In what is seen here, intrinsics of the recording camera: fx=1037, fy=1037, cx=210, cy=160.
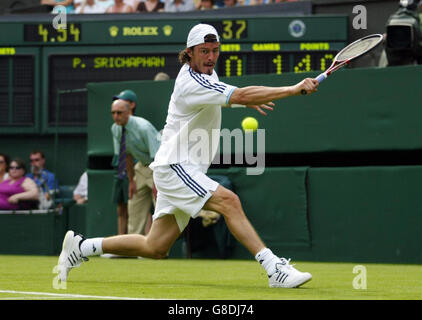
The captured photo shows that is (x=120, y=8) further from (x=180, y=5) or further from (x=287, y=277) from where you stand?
(x=287, y=277)

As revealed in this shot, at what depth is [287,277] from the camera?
21.7 ft

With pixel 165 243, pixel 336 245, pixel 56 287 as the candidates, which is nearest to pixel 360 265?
pixel 336 245

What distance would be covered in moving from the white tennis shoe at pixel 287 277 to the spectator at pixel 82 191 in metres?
7.58

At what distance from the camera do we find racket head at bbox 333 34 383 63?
23.2 ft

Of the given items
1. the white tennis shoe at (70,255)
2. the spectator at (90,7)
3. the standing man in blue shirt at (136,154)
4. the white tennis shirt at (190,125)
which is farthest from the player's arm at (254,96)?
the spectator at (90,7)

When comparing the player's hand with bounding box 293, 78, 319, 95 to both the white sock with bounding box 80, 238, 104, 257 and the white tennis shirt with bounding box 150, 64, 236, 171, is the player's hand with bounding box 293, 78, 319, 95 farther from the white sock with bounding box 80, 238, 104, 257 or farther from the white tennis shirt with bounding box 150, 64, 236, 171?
the white sock with bounding box 80, 238, 104, 257

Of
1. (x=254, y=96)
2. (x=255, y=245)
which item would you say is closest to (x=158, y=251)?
(x=255, y=245)

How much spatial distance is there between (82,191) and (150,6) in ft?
11.0

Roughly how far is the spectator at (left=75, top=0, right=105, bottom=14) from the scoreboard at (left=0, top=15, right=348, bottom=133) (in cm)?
154

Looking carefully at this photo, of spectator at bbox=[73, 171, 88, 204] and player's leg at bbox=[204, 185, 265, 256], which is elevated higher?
player's leg at bbox=[204, 185, 265, 256]

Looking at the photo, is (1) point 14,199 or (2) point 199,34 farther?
(1) point 14,199

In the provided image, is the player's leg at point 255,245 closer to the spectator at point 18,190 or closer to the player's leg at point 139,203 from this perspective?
the player's leg at point 139,203

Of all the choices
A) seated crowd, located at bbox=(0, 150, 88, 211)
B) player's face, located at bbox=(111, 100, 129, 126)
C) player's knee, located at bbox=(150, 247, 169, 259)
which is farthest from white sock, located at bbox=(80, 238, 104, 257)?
seated crowd, located at bbox=(0, 150, 88, 211)

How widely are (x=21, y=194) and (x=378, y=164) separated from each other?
5035mm
